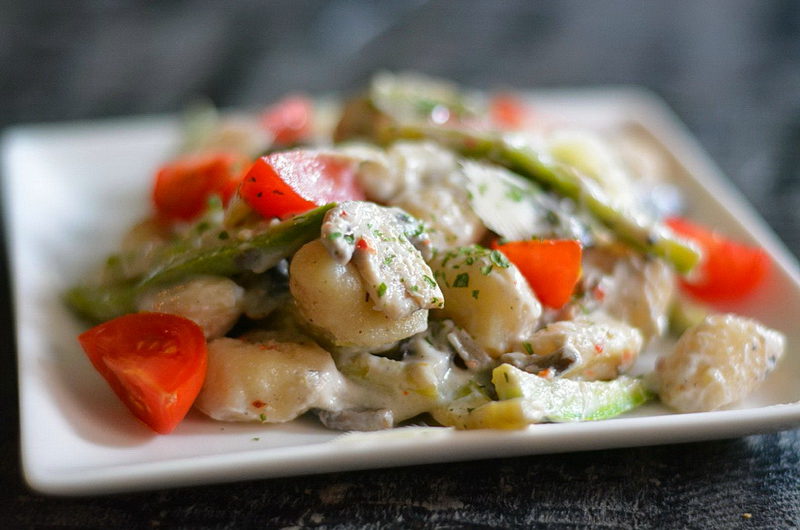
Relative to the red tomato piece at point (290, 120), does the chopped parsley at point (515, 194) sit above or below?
above

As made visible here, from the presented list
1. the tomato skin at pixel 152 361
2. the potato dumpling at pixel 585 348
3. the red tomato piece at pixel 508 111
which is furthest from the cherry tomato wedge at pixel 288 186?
the red tomato piece at pixel 508 111

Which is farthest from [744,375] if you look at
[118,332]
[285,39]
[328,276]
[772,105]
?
[285,39]

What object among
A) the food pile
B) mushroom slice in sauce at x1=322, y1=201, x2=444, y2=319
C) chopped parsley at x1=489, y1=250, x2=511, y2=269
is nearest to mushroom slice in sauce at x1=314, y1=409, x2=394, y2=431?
the food pile

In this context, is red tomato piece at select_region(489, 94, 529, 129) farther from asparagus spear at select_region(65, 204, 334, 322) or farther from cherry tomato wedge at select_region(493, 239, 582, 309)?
asparagus spear at select_region(65, 204, 334, 322)

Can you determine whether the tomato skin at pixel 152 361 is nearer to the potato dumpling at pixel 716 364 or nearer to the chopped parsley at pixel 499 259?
the chopped parsley at pixel 499 259

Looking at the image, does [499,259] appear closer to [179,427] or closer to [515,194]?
[515,194]

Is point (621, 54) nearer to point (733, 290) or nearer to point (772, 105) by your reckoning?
point (772, 105)
